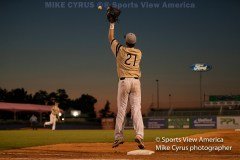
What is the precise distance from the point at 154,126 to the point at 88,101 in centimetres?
9111

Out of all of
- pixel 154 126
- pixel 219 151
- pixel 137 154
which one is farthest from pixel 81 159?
pixel 154 126

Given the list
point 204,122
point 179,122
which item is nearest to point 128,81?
point 204,122

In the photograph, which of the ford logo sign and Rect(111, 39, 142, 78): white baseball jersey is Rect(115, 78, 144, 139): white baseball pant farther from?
the ford logo sign

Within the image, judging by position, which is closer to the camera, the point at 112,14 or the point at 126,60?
the point at 126,60

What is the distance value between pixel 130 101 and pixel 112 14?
74.9 inches

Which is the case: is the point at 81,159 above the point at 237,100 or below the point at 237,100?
below

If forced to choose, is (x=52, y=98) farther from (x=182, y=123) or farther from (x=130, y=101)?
(x=130, y=101)

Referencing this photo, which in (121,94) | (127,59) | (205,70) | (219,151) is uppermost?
(205,70)

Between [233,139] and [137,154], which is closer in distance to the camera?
[137,154]

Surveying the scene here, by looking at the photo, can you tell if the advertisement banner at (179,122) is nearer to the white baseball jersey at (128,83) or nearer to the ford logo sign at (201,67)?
the ford logo sign at (201,67)

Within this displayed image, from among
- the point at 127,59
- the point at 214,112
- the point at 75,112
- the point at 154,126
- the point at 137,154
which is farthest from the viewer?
the point at 75,112

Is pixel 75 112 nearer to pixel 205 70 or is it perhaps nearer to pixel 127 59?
pixel 205 70

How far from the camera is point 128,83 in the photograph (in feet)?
29.5

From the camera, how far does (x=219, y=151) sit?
31.7 feet
